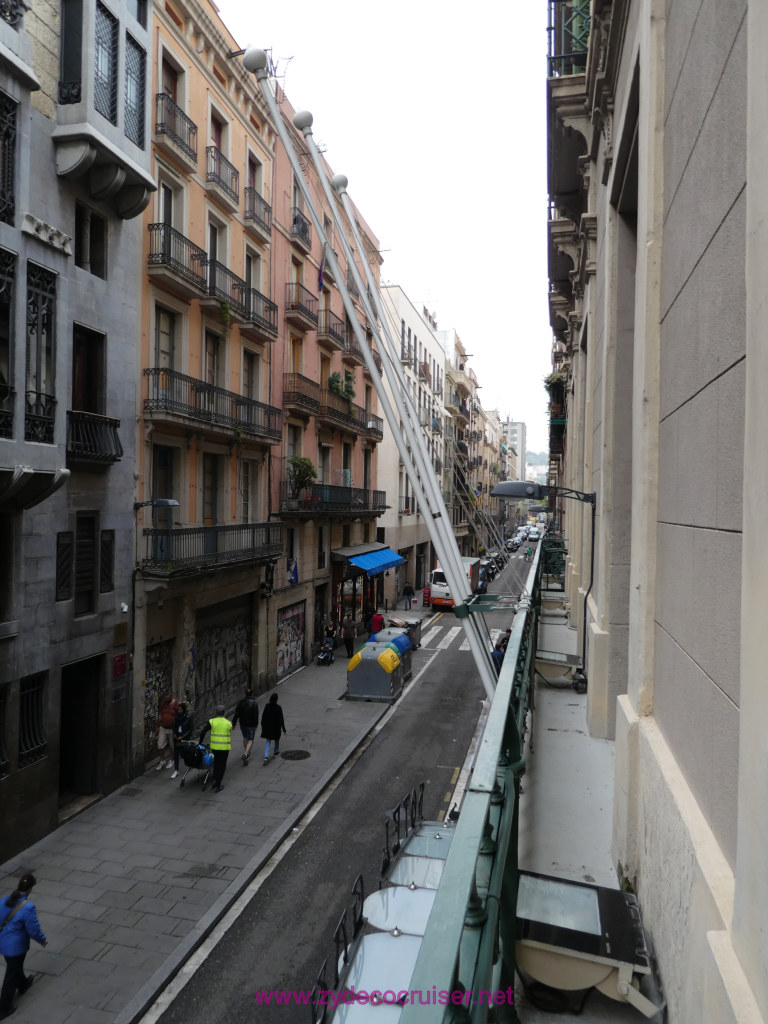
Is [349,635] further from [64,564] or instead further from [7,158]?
[7,158]

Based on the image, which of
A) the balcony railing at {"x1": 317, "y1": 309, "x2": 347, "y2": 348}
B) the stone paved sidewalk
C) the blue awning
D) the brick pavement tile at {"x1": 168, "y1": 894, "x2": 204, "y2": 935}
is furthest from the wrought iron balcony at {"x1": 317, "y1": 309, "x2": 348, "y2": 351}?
the brick pavement tile at {"x1": 168, "y1": 894, "x2": 204, "y2": 935}

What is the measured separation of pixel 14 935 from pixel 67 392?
28.6 ft

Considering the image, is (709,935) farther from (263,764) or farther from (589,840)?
(263,764)

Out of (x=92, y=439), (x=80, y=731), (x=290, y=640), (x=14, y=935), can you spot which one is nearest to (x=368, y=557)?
(x=290, y=640)

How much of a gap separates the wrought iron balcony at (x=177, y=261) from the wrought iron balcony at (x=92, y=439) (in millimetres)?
3934

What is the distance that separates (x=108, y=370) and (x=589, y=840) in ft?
43.6

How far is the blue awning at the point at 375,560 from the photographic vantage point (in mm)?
29578

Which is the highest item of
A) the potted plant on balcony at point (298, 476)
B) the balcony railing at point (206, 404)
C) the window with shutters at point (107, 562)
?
the balcony railing at point (206, 404)

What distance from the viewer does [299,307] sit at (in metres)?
24.3

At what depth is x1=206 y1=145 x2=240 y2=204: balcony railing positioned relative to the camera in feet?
61.0

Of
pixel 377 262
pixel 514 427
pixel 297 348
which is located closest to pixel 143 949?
pixel 297 348

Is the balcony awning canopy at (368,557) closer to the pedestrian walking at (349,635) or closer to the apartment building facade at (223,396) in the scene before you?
the apartment building facade at (223,396)

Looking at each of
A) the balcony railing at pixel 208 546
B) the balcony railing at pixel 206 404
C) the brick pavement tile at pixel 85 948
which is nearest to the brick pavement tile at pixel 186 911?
the brick pavement tile at pixel 85 948

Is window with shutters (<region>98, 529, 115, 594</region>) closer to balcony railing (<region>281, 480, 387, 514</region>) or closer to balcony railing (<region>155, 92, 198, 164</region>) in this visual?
balcony railing (<region>281, 480, 387, 514</region>)
